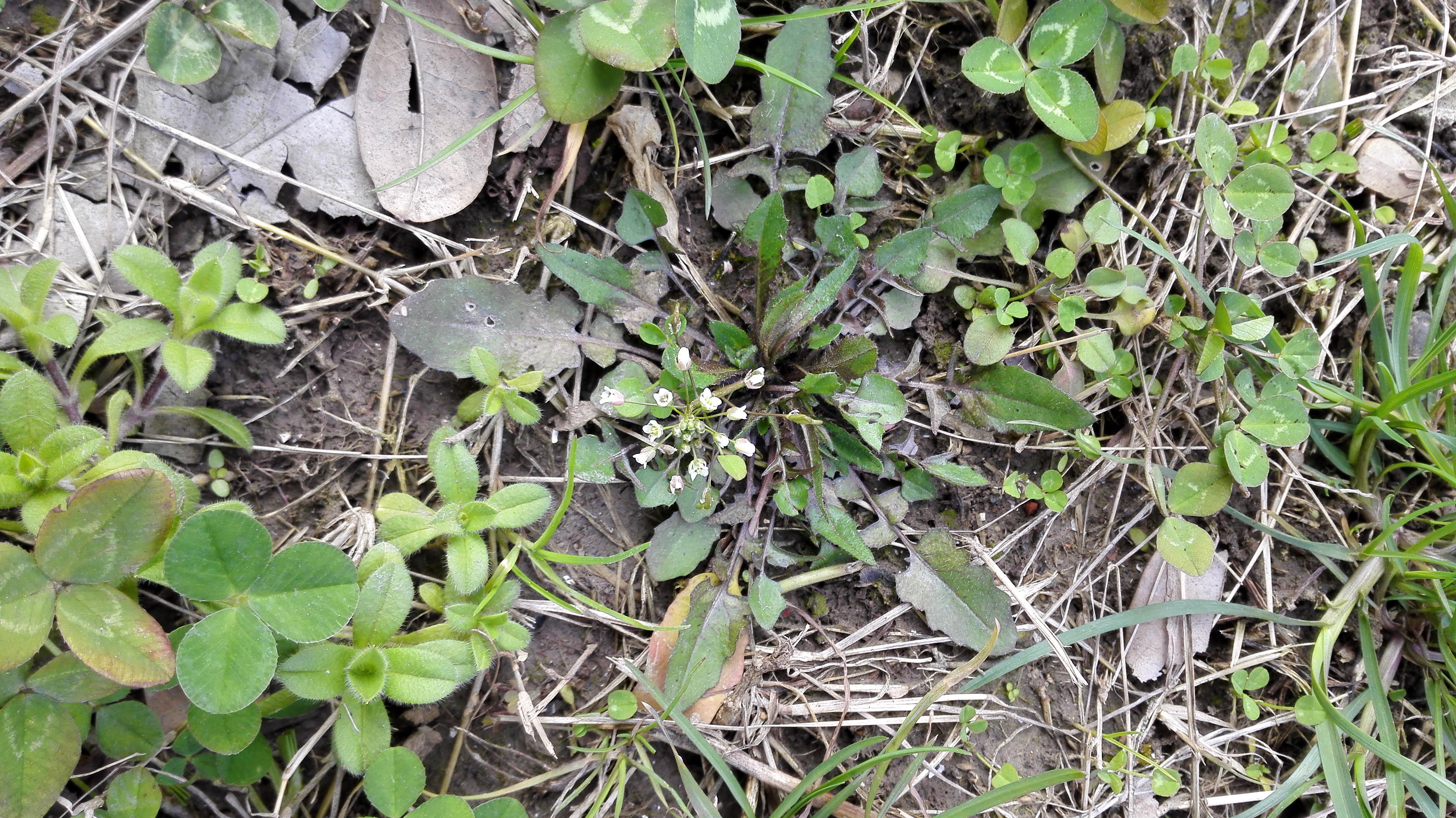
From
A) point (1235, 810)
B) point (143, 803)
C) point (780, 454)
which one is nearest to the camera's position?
point (143, 803)

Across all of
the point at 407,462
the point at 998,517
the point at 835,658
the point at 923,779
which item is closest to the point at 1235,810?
the point at 923,779

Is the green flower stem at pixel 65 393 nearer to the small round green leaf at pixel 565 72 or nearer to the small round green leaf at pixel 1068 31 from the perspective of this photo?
the small round green leaf at pixel 565 72

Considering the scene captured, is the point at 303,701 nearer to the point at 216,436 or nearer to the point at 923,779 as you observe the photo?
the point at 216,436

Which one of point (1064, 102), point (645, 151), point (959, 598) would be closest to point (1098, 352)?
point (1064, 102)

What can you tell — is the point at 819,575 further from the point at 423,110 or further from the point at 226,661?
A: the point at 423,110

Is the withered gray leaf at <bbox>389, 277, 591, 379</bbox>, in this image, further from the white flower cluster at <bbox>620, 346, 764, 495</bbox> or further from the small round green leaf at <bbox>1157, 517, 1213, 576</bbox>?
the small round green leaf at <bbox>1157, 517, 1213, 576</bbox>

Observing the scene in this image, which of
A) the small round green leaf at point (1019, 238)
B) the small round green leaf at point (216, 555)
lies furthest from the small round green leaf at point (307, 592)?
the small round green leaf at point (1019, 238)

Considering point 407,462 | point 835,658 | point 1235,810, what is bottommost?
point 1235,810
